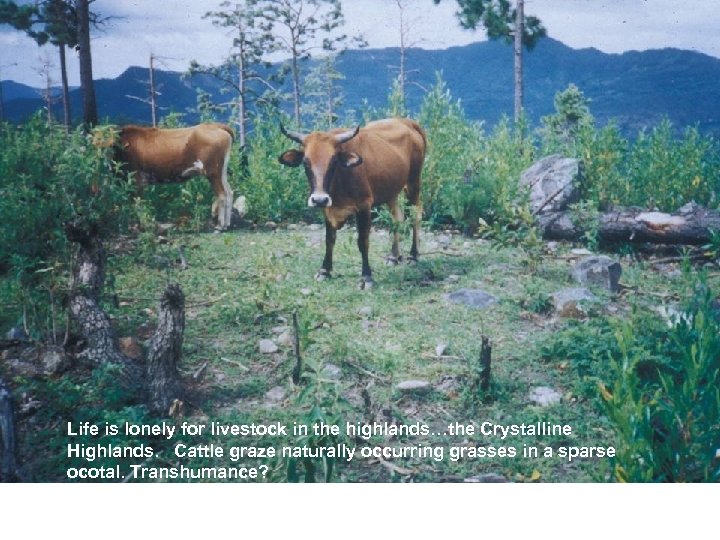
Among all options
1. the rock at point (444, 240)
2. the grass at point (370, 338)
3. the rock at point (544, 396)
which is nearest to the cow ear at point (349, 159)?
the grass at point (370, 338)

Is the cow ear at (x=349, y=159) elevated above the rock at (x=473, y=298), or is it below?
above

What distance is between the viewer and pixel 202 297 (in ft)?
11.6

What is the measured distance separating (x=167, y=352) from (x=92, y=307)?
60 cm

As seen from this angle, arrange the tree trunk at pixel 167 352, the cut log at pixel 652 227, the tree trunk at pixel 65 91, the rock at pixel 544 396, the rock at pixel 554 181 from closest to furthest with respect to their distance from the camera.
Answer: the tree trunk at pixel 167 352 < the rock at pixel 544 396 < the tree trunk at pixel 65 91 < the cut log at pixel 652 227 < the rock at pixel 554 181

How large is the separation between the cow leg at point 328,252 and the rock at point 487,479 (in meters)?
1.76

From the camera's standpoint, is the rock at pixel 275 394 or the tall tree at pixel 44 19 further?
the tall tree at pixel 44 19

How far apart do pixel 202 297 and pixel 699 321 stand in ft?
8.20

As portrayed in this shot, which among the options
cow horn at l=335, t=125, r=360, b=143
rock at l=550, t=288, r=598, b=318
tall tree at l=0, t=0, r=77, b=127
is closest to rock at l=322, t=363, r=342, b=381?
rock at l=550, t=288, r=598, b=318

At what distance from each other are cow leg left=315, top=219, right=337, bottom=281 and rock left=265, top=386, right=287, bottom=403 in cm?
109

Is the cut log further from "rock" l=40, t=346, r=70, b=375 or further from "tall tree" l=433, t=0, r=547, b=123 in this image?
"rock" l=40, t=346, r=70, b=375

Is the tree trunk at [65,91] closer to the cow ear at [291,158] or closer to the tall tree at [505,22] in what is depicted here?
the cow ear at [291,158]

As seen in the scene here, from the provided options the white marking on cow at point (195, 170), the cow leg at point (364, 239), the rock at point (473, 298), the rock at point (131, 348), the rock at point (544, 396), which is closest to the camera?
the rock at point (544, 396)

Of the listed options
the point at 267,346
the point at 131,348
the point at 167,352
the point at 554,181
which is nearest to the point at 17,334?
the point at 131,348

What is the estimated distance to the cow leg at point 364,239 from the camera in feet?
13.7
